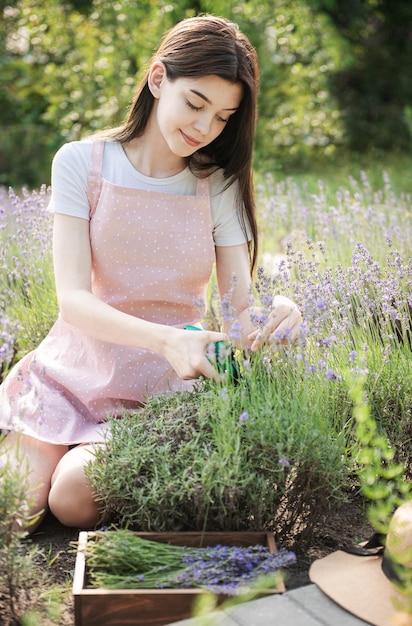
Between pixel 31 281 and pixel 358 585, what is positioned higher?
pixel 358 585

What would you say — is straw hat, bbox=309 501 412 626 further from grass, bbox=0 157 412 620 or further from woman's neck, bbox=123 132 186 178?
woman's neck, bbox=123 132 186 178

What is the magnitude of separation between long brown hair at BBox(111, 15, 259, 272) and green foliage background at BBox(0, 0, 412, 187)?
429 cm

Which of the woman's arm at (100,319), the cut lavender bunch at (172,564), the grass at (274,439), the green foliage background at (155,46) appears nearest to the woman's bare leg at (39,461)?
the grass at (274,439)

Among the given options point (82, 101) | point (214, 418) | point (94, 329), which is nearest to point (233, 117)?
point (94, 329)

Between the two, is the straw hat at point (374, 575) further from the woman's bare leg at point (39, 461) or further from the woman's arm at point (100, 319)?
the woman's bare leg at point (39, 461)

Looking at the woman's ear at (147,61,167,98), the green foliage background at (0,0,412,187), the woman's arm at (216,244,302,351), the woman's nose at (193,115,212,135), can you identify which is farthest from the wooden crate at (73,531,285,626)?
the green foliage background at (0,0,412,187)

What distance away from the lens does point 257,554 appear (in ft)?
6.20

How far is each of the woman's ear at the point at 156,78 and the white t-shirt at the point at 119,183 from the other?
243 millimetres

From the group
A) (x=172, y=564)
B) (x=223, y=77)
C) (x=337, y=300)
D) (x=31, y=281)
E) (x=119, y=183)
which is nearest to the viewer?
(x=172, y=564)

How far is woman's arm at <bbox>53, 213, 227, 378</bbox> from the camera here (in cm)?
215

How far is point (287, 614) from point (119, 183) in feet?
4.61

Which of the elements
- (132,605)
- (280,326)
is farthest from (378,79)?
(132,605)

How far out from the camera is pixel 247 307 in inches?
102

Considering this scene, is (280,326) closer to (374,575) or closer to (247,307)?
(247,307)
